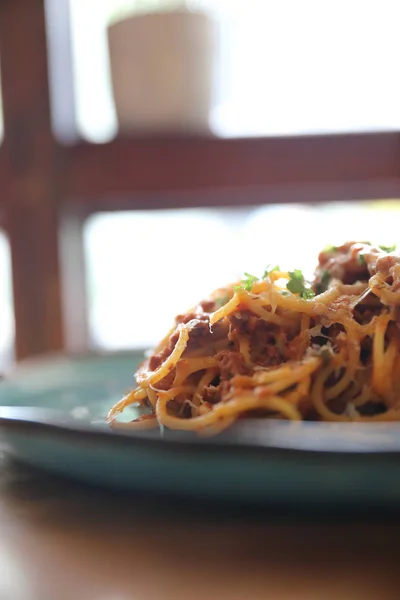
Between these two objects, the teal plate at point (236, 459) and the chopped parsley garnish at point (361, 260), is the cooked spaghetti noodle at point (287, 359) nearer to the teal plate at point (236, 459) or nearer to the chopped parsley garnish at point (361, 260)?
the chopped parsley garnish at point (361, 260)

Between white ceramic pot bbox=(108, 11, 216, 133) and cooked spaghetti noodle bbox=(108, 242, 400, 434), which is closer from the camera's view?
cooked spaghetti noodle bbox=(108, 242, 400, 434)

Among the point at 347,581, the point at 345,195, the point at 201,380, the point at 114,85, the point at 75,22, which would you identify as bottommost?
the point at 347,581

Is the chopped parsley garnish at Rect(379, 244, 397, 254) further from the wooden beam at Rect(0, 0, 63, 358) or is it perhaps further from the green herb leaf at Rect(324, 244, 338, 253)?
the wooden beam at Rect(0, 0, 63, 358)

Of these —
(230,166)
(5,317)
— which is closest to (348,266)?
(230,166)

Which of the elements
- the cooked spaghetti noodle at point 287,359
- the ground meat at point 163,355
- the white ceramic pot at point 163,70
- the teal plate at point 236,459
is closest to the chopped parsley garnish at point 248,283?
the cooked spaghetti noodle at point 287,359

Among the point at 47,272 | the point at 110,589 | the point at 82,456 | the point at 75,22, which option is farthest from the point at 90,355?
the point at 75,22

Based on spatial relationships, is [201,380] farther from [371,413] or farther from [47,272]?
[47,272]

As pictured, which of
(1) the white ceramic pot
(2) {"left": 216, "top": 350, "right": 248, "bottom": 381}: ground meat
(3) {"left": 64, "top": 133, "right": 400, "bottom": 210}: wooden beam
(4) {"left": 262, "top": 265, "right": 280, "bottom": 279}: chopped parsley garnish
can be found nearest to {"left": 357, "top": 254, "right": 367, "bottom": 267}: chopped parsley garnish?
(4) {"left": 262, "top": 265, "right": 280, "bottom": 279}: chopped parsley garnish
